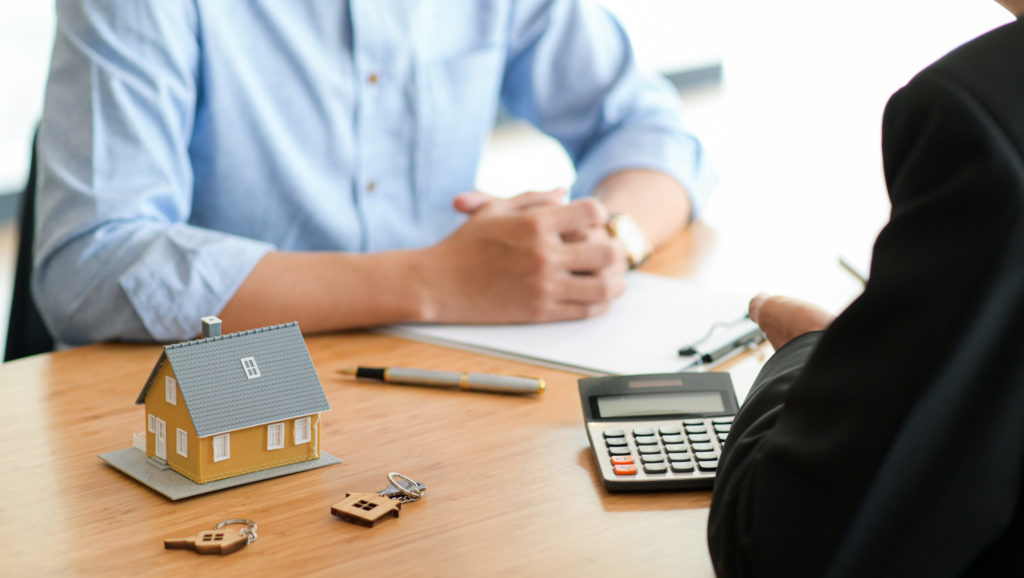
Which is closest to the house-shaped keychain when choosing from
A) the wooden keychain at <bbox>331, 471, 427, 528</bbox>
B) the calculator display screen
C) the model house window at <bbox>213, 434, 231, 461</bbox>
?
the wooden keychain at <bbox>331, 471, 427, 528</bbox>

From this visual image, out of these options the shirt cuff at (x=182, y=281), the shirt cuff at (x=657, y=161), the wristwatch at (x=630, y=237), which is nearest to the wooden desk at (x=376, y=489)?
the shirt cuff at (x=182, y=281)

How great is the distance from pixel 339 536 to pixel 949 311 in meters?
0.43

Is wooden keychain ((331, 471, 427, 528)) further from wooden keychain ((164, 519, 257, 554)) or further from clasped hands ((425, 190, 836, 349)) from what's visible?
clasped hands ((425, 190, 836, 349))

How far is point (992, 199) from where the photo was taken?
19.2 inches

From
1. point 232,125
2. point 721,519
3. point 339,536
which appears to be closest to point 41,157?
point 232,125

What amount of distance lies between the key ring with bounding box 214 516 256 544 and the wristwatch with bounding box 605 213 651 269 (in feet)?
2.26

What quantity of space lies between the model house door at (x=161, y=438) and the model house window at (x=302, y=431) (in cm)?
10

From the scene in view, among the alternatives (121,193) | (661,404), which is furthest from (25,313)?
(661,404)

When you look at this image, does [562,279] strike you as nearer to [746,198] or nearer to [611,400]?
[611,400]

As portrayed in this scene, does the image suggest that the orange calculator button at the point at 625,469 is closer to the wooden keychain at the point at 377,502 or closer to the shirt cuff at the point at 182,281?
the wooden keychain at the point at 377,502

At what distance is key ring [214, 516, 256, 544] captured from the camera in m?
0.71

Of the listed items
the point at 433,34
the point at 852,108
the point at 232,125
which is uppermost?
the point at 433,34

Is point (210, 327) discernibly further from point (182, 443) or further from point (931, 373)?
point (931, 373)

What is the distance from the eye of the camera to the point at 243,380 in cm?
79
